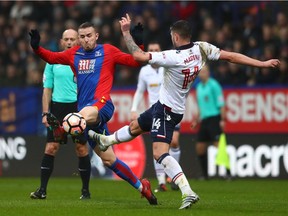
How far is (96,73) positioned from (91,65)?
129 millimetres

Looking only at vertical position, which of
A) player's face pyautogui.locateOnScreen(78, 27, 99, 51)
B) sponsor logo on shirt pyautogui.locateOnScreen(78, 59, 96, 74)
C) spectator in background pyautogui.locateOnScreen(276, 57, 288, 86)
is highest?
player's face pyautogui.locateOnScreen(78, 27, 99, 51)

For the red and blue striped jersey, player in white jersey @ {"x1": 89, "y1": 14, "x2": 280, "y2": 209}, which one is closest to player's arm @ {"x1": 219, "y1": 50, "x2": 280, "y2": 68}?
player in white jersey @ {"x1": 89, "y1": 14, "x2": 280, "y2": 209}

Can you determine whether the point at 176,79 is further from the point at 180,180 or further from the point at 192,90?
the point at 192,90

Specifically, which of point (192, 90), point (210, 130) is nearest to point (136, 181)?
point (210, 130)

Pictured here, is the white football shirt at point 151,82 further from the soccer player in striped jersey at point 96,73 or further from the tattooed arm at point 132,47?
the tattooed arm at point 132,47

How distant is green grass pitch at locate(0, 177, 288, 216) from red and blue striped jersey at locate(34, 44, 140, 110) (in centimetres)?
149

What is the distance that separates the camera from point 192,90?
20500 millimetres

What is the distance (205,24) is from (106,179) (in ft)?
17.2

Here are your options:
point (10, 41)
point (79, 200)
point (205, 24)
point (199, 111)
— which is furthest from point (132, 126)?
point (10, 41)

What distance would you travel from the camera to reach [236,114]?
20.3 meters

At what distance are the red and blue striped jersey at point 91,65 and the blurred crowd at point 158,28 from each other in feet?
28.6

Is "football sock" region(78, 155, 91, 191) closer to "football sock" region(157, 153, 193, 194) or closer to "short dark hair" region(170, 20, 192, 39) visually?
"football sock" region(157, 153, 193, 194)

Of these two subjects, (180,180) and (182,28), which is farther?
(182,28)

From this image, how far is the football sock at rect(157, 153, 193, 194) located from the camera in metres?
10.8
